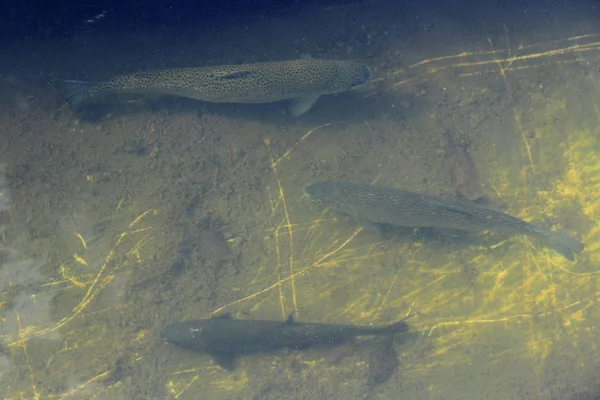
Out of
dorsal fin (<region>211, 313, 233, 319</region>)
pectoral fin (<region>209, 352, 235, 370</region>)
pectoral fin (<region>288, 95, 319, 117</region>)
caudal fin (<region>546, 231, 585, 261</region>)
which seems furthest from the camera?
caudal fin (<region>546, 231, 585, 261</region>)

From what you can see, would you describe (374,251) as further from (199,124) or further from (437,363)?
(199,124)

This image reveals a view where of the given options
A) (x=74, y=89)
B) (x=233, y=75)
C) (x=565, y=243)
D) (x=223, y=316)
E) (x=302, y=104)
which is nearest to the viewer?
(x=74, y=89)

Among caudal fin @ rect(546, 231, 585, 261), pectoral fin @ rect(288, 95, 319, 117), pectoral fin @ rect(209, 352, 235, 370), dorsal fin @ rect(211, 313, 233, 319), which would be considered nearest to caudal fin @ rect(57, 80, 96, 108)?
pectoral fin @ rect(288, 95, 319, 117)

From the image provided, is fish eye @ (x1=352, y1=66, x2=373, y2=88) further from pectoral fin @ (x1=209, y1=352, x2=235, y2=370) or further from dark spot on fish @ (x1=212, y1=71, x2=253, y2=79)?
pectoral fin @ (x1=209, y1=352, x2=235, y2=370)

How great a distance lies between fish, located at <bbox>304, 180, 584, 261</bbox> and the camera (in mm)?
6289

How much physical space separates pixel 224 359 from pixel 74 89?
4.20m

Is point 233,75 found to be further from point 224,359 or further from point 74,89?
point 224,359

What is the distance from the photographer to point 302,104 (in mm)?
6703

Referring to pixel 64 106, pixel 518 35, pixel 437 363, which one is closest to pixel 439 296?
pixel 437 363

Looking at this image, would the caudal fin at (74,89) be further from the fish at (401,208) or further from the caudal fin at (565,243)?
the caudal fin at (565,243)

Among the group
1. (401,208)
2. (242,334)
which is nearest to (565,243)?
(401,208)

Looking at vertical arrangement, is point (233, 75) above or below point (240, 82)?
above

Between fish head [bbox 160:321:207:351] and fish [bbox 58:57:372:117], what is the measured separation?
3.14 meters

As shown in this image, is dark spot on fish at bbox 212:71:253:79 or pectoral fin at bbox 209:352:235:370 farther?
pectoral fin at bbox 209:352:235:370
